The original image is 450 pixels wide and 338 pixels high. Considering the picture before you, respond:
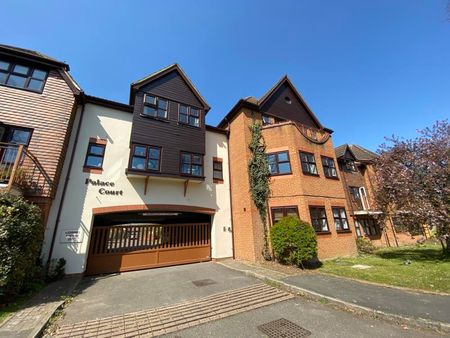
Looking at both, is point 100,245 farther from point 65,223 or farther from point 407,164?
point 407,164

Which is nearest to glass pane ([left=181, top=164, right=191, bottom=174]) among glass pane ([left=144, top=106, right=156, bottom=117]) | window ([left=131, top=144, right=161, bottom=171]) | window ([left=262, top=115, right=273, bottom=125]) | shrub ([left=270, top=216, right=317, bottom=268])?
window ([left=131, top=144, right=161, bottom=171])

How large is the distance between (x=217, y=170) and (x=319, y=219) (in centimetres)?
777

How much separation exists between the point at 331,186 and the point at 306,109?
7802 millimetres

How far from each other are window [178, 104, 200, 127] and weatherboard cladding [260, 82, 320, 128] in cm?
521

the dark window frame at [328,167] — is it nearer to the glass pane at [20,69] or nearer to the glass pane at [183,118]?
the glass pane at [183,118]

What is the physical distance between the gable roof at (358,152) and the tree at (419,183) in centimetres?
645

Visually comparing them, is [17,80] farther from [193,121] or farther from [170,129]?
[193,121]

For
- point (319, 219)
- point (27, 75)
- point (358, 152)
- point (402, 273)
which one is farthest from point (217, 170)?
point (358, 152)

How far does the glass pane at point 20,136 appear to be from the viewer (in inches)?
395

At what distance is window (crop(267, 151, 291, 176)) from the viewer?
563 inches

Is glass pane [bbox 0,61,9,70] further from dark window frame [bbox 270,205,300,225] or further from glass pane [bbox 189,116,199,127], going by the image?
dark window frame [bbox 270,205,300,225]

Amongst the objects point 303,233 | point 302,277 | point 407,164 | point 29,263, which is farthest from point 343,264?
point 29,263

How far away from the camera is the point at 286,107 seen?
1822 cm

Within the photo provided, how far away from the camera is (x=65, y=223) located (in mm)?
10383
